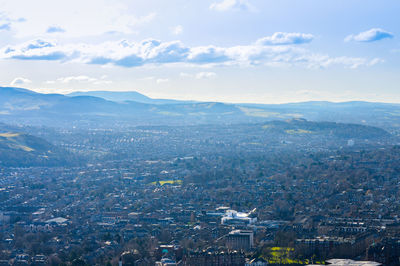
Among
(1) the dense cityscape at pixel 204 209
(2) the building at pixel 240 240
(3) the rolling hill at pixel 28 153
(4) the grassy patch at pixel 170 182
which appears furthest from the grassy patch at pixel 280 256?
(3) the rolling hill at pixel 28 153

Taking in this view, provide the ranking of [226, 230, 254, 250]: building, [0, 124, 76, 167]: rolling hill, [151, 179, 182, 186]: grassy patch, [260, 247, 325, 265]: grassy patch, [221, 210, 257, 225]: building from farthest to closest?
[0, 124, 76, 167]: rolling hill
[151, 179, 182, 186]: grassy patch
[221, 210, 257, 225]: building
[226, 230, 254, 250]: building
[260, 247, 325, 265]: grassy patch

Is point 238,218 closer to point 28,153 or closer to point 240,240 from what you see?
point 240,240

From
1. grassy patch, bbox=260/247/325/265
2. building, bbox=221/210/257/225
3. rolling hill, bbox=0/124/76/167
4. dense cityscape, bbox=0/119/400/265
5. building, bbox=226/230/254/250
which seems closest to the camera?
grassy patch, bbox=260/247/325/265

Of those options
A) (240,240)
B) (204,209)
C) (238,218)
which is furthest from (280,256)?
(204,209)

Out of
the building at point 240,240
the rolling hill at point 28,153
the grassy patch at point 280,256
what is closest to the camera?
the grassy patch at point 280,256

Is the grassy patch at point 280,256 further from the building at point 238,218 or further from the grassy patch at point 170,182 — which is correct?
the grassy patch at point 170,182

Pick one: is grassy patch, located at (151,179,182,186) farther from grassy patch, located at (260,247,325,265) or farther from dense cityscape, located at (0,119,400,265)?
grassy patch, located at (260,247,325,265)

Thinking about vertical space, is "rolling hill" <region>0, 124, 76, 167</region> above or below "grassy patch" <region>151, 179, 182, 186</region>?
above

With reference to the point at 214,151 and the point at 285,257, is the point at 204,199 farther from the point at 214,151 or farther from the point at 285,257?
the point at 214,151

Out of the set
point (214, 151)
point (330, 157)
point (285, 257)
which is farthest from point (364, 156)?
point (285, 257)

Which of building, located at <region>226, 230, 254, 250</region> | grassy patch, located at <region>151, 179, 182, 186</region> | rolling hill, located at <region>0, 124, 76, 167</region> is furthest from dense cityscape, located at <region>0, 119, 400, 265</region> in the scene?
rolling hill, located at <region>0, 124, 76, 167</region>

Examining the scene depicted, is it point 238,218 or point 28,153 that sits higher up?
point 28,153
